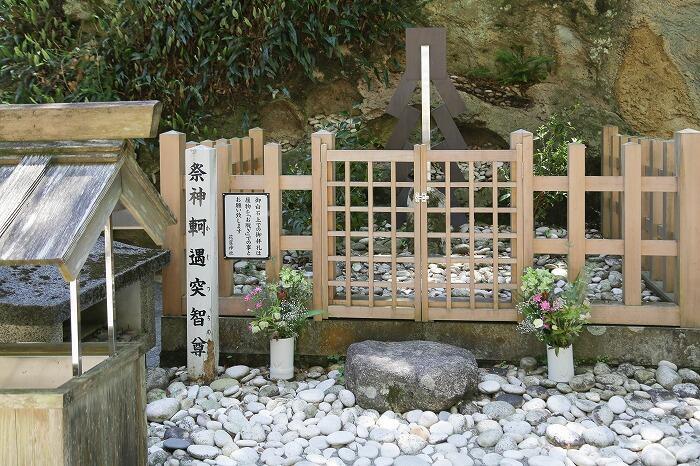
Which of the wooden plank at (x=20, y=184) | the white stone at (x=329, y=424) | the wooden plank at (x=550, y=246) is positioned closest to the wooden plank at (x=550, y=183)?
the wooden plank at (x=550, y=246)

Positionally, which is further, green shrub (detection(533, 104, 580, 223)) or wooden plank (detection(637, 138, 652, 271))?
green shrub (detection(533, 104, 580, 223))

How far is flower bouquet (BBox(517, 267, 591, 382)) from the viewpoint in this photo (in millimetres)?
5828

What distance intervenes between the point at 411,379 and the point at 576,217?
1818 millimetres

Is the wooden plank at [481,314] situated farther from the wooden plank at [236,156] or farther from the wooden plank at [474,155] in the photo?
the wooden plank at [236,156]

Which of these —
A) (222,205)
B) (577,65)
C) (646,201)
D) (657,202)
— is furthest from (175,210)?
(577,65)

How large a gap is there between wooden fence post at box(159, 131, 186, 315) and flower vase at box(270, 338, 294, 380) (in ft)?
2.97

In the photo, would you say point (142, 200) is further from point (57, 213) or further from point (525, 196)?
point (525, 196)

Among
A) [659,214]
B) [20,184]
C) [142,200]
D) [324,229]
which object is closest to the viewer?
[20,184]

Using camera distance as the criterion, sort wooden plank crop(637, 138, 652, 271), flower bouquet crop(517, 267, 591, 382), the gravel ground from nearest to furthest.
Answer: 1. the gravel ground
2. flower bouquet crop(517, 267, 591, 382)
3. wooden plank crop(637, 138, 652, 271)

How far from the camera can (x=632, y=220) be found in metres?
6.07

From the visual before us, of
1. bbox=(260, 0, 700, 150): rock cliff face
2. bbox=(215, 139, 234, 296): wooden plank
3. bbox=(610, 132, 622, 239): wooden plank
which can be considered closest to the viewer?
bbox=(215, 139, 234, 296): wooden plank

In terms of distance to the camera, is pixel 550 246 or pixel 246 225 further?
pixel 246 225

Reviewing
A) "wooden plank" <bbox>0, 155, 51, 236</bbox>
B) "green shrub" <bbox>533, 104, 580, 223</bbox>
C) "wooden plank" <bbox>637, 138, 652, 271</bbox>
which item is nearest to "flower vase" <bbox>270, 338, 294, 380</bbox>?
"wooden plank" <bbox>0, 155, 51, 236</bbox>

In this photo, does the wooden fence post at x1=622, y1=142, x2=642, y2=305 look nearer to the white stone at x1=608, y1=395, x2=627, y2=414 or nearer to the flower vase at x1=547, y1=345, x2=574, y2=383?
the flower vase at x1=547, y1=345, x2=574, y2=383
